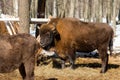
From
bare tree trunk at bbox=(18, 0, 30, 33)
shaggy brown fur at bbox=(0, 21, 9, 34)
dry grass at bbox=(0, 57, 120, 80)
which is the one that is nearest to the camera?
dry grass at bbox=(0, 57, 120, 80)

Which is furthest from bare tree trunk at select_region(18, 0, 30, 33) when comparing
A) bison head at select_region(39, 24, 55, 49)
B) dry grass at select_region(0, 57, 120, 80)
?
dry grass at select_region(0, 57, 120, 80)

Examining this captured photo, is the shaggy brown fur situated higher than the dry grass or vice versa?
the shaggy brown fur

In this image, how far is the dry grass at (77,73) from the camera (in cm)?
1023

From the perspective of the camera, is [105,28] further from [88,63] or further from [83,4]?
[83,4]

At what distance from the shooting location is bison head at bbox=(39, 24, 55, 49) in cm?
1138

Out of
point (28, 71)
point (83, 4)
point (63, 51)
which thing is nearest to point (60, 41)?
point (63, 51)

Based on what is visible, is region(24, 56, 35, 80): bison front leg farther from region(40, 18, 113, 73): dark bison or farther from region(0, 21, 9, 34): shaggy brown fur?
region(0, 21, 9, 34): shaggy brown fur

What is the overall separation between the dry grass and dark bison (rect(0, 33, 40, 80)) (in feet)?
5.08

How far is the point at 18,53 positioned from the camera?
27.3ft

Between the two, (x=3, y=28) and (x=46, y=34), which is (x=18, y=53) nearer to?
(x=46, y=34)

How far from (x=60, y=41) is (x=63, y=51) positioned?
0.37 m

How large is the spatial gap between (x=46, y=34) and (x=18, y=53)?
10.4ft

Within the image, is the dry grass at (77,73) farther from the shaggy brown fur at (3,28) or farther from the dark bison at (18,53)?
the shaggy brown fur at (3,28)

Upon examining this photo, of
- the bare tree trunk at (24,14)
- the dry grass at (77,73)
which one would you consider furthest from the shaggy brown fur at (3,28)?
the dry grass at (77,73)
